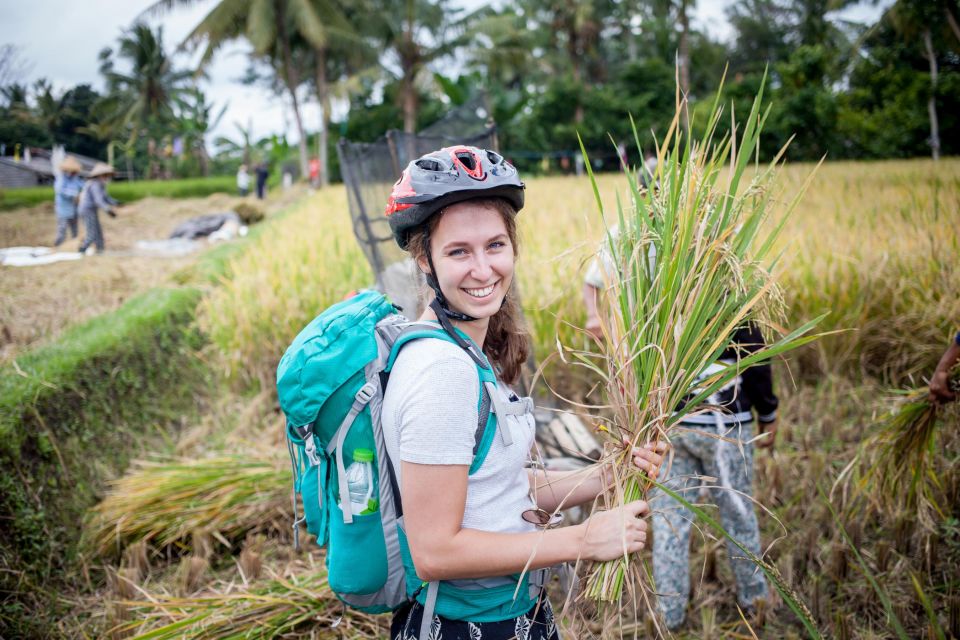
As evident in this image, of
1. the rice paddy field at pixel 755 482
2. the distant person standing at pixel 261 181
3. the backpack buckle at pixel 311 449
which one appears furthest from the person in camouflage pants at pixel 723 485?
the distant person standing at pixel 261 181

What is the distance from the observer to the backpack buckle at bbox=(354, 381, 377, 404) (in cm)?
115

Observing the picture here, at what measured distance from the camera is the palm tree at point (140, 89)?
106 feet

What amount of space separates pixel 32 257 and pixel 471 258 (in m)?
9.65

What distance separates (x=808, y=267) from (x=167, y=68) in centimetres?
3832

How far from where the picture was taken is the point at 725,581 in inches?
101

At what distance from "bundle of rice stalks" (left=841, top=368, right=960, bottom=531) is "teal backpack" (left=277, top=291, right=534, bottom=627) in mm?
1591

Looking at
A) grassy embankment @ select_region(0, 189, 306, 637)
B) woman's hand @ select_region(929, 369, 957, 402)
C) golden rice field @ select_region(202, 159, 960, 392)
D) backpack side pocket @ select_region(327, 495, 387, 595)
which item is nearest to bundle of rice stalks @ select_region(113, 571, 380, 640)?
grassy embankment @ select_region(0, 189, 306, 637)

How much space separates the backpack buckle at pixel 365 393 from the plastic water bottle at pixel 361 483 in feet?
0.34

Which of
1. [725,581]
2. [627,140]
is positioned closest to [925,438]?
[725,581]

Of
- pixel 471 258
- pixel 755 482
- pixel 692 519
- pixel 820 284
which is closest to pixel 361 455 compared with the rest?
pixel 471 258

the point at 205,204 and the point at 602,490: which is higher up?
the point at 205,204

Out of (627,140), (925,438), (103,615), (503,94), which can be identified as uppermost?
(503,94)

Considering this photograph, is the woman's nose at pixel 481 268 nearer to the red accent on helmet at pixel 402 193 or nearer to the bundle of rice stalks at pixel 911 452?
the red accent on helmet at pixel 402 193

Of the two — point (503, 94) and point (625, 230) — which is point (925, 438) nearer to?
point (625, 230)
